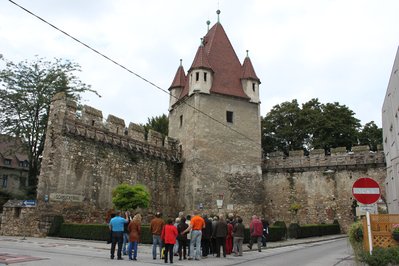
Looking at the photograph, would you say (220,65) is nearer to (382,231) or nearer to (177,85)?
(177,85)

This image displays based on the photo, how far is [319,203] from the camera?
28.4 meters

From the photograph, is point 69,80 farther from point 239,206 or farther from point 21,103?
point 239,206

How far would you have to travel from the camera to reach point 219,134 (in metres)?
28.2

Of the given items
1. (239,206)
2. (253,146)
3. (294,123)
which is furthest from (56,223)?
(294,123)

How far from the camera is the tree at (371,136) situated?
3831 centimetres

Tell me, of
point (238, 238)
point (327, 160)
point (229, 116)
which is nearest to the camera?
point (238, 238)

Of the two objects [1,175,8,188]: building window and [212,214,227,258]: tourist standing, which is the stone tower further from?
[1,175,8,188]: building window

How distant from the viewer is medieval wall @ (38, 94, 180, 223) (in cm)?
1956

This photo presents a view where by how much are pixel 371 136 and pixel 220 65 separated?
19161mm

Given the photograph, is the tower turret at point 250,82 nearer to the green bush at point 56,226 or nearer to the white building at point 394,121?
the white building at point 394,121

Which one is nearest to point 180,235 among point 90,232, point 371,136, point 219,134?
point 90,232

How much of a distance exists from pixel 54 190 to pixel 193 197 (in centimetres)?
1035

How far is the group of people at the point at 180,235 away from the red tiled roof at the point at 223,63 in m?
16.6

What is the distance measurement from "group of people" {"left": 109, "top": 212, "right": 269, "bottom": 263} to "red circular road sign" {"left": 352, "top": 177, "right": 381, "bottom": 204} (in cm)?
551
